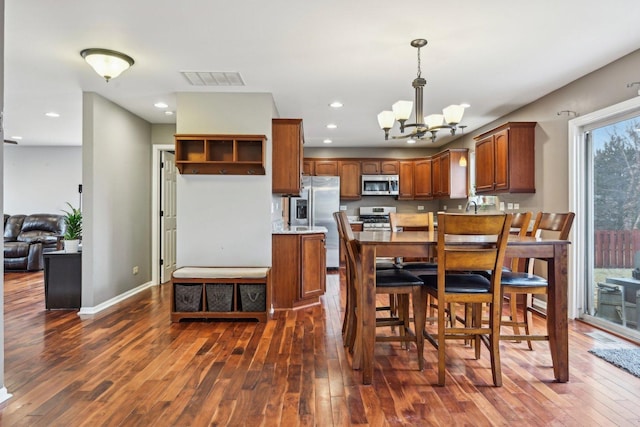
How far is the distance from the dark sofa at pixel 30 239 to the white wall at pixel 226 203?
386 centimetres

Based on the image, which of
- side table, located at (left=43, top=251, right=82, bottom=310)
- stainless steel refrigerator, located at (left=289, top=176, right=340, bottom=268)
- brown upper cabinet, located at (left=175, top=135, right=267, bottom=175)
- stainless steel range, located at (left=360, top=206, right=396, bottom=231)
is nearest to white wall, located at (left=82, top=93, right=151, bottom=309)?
side table, located at (left=43, top=251, right=82, bottom=310)

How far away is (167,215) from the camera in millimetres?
5918

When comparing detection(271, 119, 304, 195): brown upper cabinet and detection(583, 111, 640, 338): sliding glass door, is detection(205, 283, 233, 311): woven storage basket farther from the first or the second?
detection(583, 111, 640, 338): sliding glass door

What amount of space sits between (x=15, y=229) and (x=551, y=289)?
8.45 metres

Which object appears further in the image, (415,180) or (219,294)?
(415,180)

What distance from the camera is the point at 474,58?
11.1 ft

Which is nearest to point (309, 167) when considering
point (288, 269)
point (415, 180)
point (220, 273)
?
point (415, 180)

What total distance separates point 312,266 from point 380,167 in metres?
3.88

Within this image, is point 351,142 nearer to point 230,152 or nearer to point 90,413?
point 230,152

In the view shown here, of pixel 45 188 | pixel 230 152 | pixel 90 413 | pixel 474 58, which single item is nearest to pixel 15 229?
pixel 45 188

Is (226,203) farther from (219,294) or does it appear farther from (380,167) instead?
(380,167)

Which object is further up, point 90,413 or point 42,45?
point 42,45

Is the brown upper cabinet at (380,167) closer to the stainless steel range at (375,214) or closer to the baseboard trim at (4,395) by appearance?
the stainless steel range at (375,214)

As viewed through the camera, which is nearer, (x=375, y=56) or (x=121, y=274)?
(x=375, y=56)
